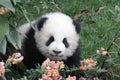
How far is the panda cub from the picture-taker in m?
3.97

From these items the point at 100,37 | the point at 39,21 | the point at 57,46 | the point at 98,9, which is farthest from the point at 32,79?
the point at 98,9

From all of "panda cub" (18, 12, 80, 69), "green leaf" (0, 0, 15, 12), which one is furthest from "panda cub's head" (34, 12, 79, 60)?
"green leaf" (0, 0, 15, 12)

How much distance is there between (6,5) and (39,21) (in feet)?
3.64

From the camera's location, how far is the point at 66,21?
416 cm

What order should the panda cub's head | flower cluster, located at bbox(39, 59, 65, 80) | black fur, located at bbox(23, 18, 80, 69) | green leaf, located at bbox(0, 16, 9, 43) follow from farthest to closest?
black fur, located at bbox(23, 18, 80, 69), the panda cub's head, green leaf, located at bbox(0, 16, 9, 43), flower cluster, located at bbox(39, 59, 65, 80)

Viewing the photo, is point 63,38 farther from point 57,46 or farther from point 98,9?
point 98,9

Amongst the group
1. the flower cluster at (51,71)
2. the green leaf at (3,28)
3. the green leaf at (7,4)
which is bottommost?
the flower cluster at (51,71)

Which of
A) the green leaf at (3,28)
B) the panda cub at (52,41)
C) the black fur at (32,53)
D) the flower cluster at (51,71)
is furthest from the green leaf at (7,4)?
the black fur at (32,53)

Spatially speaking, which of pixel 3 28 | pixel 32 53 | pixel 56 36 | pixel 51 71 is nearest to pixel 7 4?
pixel 3 28

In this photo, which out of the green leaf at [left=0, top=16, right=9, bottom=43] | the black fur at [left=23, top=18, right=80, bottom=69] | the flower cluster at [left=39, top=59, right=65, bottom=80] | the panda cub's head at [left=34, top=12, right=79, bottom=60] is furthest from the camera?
the black fur at [left=23, top=18, right=80, bottom=69]

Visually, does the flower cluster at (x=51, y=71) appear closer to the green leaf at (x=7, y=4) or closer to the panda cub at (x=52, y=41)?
the green leaf at (x=7, y=4)

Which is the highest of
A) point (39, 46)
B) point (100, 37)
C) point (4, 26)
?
point (4, 26)

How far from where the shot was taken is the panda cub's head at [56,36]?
395 cm

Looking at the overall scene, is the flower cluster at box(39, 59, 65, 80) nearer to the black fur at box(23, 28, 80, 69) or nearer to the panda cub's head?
the panda cub's head
